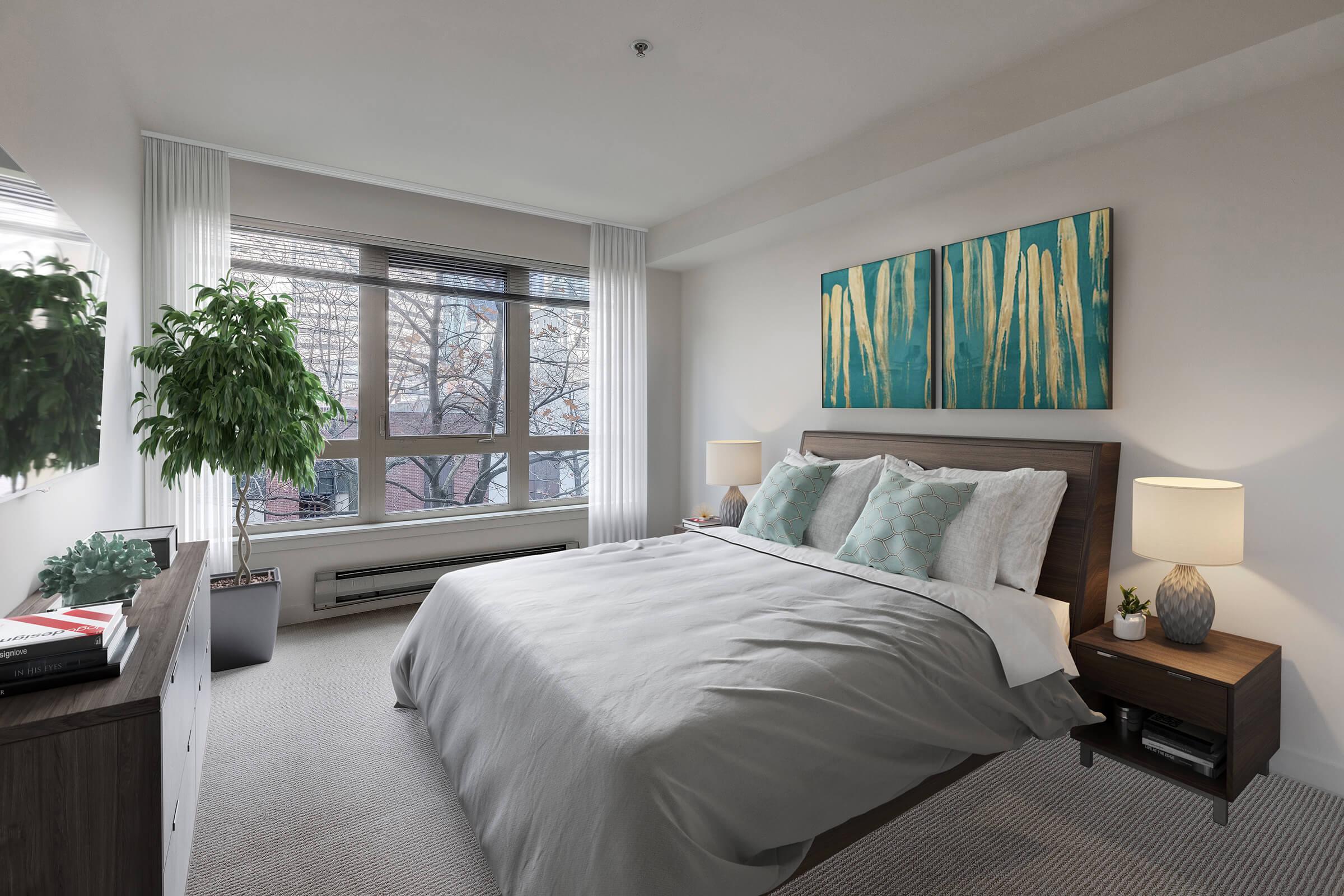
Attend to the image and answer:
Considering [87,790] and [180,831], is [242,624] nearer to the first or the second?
[180,831]

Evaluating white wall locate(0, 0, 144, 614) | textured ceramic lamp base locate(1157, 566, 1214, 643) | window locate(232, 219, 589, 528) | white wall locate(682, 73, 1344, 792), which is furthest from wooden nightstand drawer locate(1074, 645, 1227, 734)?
window locate(232, 219, 589, 528)

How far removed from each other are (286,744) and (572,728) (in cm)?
162

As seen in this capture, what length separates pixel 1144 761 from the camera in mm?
2197

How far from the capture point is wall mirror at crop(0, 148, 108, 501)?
1293 millimetres

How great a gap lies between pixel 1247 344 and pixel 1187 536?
786 mm

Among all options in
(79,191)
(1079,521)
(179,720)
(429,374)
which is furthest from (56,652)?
(429,374)

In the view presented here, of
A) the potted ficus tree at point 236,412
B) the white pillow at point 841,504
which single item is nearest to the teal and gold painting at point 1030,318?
the white pillow at point 841,504

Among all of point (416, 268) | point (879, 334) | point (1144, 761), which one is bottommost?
point (1144, 761)

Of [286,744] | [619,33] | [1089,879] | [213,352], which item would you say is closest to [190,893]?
[286,744]

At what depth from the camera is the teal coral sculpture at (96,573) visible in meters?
1.66

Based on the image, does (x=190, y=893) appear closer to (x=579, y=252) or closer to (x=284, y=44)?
(x=284, y=44)

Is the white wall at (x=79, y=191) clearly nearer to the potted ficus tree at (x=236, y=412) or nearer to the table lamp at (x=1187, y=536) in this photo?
the potted ficus tree at (x=236, y=412)

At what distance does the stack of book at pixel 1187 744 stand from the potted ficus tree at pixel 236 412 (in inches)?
146

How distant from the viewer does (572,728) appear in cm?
155
